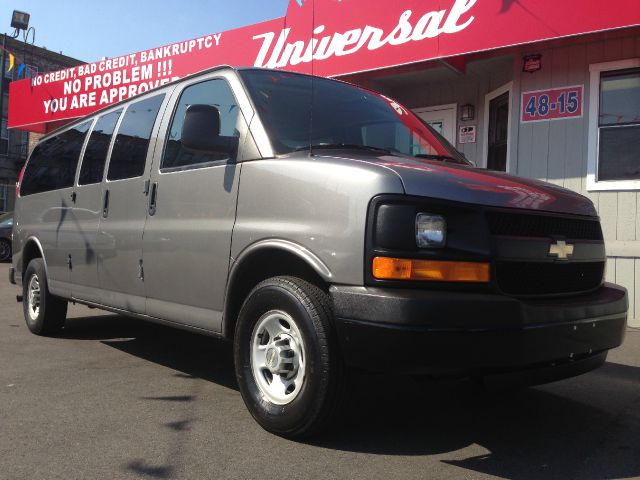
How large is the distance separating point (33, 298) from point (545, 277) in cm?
520

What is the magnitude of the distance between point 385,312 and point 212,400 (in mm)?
1766

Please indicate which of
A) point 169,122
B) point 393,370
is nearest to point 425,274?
point 393,370

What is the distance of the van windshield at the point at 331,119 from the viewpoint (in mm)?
3539

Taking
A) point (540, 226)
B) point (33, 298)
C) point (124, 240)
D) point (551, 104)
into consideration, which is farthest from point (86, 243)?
point (551, 104)

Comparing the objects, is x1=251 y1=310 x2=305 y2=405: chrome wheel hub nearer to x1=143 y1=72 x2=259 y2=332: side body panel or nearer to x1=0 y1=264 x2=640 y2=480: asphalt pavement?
x1=0 y1=264 x2=640 y2=480: asphalt pavement

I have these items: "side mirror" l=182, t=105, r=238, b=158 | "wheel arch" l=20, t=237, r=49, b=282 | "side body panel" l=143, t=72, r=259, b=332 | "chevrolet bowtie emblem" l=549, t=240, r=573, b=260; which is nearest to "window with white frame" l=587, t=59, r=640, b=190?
"chevrolet bowtie emblem" l=549, t=240, r=573, b=260

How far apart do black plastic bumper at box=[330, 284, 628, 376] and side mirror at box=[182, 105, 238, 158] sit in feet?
4.01

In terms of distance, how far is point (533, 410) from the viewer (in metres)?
3.80

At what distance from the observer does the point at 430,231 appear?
2682 mm

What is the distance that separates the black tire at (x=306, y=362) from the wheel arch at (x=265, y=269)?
0.34 ft

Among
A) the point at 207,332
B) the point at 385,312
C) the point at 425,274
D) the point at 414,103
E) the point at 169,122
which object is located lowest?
the point at 207,332

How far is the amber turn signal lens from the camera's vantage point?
2.63 m

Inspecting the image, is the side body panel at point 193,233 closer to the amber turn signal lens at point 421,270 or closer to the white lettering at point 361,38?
the amber turn signal lens at point 421,270

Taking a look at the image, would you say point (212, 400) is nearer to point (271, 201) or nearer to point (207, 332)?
point (207, 332)
